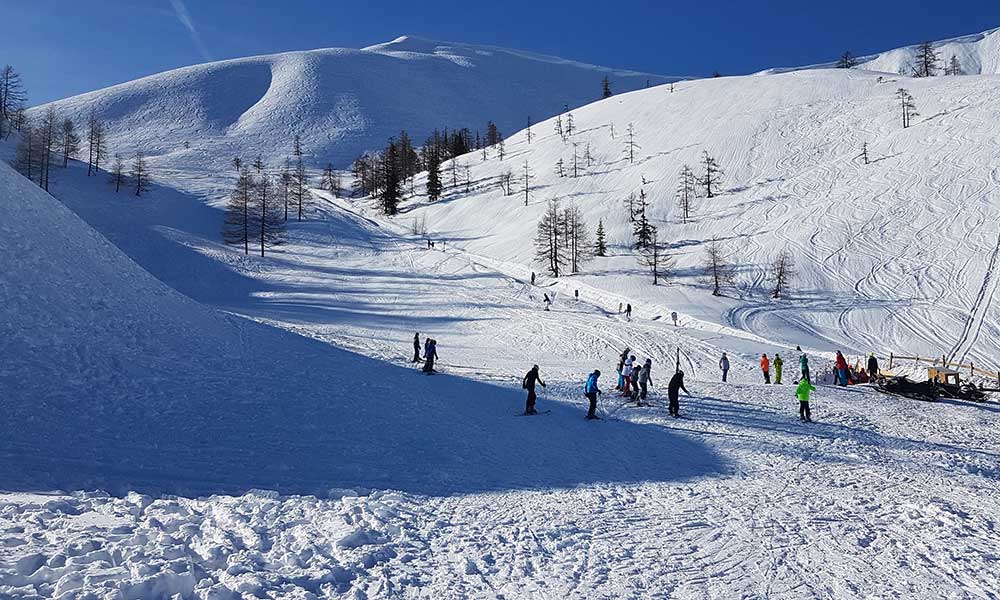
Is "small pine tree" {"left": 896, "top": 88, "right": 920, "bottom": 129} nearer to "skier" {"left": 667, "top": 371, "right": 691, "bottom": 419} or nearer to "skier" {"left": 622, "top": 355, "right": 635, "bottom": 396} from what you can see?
"skier" {"left": 622, "top": 355, "right": 635, "bottom": 396}

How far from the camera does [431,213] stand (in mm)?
86875

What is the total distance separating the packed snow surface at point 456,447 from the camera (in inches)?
259

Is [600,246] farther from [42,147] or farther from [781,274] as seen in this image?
[42,147]

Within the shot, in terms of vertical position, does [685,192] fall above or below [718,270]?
above

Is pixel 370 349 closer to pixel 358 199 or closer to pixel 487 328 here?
pixel 487 328

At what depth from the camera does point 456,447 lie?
1247cm

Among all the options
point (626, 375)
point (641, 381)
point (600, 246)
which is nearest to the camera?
point (641, 381)

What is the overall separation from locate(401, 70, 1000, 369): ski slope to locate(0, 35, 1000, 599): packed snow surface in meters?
0.70

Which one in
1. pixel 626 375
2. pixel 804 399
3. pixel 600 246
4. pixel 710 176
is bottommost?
pixel 804 399

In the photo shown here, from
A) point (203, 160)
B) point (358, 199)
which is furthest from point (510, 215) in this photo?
point (203, 160)

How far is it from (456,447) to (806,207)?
203 ft

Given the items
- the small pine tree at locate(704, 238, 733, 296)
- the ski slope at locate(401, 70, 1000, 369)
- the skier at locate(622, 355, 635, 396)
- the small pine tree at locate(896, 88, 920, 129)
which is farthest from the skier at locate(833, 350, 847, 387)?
the small pine tree at locate(896, 88, 920, 129)

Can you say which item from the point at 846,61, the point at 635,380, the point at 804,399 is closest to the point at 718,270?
the point at 635,380

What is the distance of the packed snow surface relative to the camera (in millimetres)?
6578
